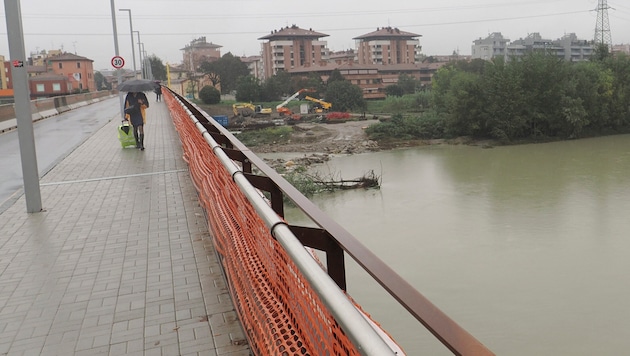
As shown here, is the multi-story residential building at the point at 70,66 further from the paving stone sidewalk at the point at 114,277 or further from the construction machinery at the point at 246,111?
the paving stone sidewalk at the point at 114,277

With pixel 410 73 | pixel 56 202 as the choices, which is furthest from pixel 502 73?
pixel 410 73

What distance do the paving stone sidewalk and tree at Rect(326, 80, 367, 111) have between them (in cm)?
5893

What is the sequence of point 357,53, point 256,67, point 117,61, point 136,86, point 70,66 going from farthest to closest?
point 256,67
point 357,53
point 70,66
point 117,61
point 136,86

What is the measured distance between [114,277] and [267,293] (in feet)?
7.56

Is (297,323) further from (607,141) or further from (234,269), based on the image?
(607,141)

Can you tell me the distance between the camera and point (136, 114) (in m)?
13.2

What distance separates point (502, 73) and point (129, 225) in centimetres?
4131

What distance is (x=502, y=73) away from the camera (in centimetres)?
4362

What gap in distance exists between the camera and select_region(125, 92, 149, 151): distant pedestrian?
1316cm

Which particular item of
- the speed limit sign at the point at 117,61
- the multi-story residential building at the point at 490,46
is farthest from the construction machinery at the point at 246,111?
the multi-story residential building at the point at 490,46

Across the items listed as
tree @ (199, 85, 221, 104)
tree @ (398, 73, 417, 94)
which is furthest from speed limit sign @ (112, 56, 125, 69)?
tree @ (398, 73, 417, 94)

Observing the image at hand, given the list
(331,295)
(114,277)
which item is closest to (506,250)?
(114,277)

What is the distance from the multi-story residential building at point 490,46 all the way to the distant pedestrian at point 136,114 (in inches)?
4954

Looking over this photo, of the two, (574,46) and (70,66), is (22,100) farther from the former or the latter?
(574,46)
